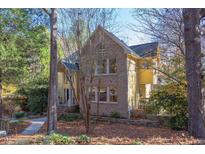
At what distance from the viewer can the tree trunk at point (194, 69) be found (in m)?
5.70

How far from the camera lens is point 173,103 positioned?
10.0 m

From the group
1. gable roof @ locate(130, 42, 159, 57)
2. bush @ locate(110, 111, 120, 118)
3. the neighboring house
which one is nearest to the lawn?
bush @ locate(110, 111, 120, 118)

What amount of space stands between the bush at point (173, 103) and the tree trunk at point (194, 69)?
3.91 meters

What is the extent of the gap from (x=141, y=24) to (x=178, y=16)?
120cm

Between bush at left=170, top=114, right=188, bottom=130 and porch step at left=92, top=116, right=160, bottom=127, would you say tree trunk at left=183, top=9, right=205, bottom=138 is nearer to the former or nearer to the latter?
bush at left=170, top=114, right=188, bottom=130

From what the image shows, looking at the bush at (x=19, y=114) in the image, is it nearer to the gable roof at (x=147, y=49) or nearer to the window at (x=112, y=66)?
the window at (x=112, y=66)

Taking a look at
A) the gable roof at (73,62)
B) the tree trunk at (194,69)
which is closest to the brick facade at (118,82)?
the gable roof at (73,62)

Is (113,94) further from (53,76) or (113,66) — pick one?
(53,76)

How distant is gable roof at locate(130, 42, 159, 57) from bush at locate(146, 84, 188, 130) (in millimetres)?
1526

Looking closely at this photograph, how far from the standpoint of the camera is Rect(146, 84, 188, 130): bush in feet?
31.8

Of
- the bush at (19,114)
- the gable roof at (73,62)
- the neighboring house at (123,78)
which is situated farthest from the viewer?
the bush at (19,114)

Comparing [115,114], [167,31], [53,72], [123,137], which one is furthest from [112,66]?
[123,137]

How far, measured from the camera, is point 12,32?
917cm

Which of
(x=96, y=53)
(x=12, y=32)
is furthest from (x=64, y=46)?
(x=12, y=32)
